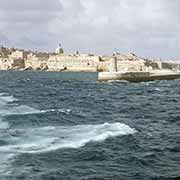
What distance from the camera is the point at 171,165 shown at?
1802 cm

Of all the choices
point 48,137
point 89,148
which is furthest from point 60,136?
point 89,148

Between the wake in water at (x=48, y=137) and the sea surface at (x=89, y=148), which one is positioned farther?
the wake in water at (x=48, y=137)

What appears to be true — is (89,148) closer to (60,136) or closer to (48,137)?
(48,137)

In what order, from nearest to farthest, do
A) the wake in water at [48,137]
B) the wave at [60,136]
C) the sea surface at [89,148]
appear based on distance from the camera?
the sea surface at [89,148] < the wake in water at [48,137] < the wave at [60,136]

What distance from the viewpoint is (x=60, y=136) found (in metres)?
24.4


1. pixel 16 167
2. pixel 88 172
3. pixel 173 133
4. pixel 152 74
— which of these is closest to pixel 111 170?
pixel 88 172

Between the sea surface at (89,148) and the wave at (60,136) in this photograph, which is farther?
the wave at (60,136)

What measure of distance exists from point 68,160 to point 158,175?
3745 millimetres

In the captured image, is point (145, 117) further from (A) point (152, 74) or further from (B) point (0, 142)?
(A) point (152, 74)

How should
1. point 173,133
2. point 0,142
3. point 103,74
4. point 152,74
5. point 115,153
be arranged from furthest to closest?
point 152,74, point 103,74, point 173,133, point 0,142, point 115,153

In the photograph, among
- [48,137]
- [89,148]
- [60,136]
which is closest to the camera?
[89,148]

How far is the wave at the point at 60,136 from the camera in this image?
21070 millimetres

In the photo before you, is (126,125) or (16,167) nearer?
(16,167)

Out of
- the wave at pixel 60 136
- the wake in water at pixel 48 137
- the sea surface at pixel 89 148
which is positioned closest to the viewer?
the sea surface at pixel 89 148
